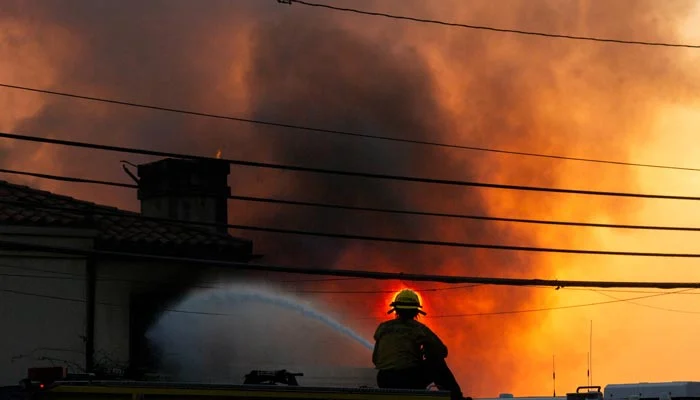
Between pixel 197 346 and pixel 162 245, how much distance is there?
274 centimetres

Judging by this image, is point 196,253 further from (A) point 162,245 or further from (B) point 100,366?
(B) point 100,366

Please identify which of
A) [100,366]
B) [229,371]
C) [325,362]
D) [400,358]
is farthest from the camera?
[325,362]

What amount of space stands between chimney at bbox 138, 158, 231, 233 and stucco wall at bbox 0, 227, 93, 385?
508cm

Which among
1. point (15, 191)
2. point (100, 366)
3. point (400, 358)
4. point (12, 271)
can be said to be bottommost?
point (400, 358)

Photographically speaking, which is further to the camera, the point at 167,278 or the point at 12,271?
the point at 167,278

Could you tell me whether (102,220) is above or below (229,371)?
above

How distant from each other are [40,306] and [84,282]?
1155 mm

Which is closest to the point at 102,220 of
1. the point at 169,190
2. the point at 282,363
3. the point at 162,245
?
the point at 162,245

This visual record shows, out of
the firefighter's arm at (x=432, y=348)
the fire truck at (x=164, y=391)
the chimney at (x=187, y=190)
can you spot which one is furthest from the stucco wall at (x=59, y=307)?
the fire truck at (x=164, y=391)

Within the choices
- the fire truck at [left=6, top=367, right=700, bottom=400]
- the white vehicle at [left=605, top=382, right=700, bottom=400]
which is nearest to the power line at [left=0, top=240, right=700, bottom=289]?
the white vehicle at [left=605, top=382, right=700, bottom=400]

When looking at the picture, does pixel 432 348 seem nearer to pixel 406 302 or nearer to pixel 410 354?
pixel 410 354

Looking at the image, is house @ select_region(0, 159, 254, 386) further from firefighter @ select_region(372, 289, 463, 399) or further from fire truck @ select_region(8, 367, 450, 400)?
fire truck @ select_region(8, 367, 450, 400)

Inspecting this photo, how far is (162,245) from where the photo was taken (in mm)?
28609

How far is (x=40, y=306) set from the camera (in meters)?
26.8
